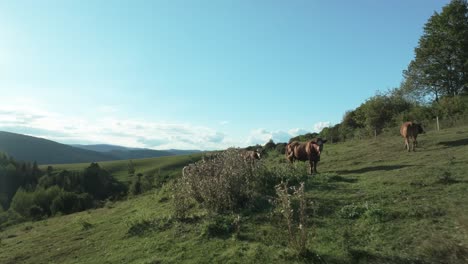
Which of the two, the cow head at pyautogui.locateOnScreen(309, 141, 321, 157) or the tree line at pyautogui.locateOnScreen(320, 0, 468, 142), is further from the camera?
the tree line at pyautogui.locateOnScreen(320, 0, 468, 142)

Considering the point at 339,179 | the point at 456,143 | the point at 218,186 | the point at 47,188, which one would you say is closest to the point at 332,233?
the point at 218,186

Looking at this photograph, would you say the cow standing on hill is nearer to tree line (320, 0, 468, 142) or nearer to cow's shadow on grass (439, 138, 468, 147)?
cow's shadow on grass (439, 138, 468, 147)

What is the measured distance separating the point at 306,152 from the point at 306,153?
0.38 ft

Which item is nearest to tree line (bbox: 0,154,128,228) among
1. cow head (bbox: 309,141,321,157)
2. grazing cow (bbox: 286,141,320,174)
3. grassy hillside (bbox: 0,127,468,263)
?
grazing cow (bbox: 286,141,320,174)

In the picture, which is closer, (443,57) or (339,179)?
(339,179)

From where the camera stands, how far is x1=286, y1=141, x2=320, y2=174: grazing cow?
64.4 feet

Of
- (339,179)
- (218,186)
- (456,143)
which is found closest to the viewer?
(218,186)

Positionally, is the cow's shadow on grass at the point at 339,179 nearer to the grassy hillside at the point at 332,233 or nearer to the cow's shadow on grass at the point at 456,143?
the grassy hillside at the point at 332,233

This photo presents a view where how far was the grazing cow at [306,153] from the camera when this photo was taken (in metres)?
19.6

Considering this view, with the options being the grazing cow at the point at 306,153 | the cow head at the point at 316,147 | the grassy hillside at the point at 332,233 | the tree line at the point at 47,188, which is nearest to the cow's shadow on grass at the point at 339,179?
the grassy hillside at the point at 332,233

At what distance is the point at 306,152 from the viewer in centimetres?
2072

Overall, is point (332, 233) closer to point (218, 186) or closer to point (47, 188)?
point (218, 186)

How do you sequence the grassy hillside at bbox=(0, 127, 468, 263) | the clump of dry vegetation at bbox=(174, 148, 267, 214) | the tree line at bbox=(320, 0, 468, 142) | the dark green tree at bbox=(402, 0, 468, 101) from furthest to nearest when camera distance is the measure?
the dark green tree at bbox=(402, 0, 468, 101) → the tree line at bbox=(320, 0, 468, 142) → the clump of dry vegetation at bbox=(174, 148, 267, 214) → the grassy hillside at bbox=(0, 127, 468, 263)

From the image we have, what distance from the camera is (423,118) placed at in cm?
3797
